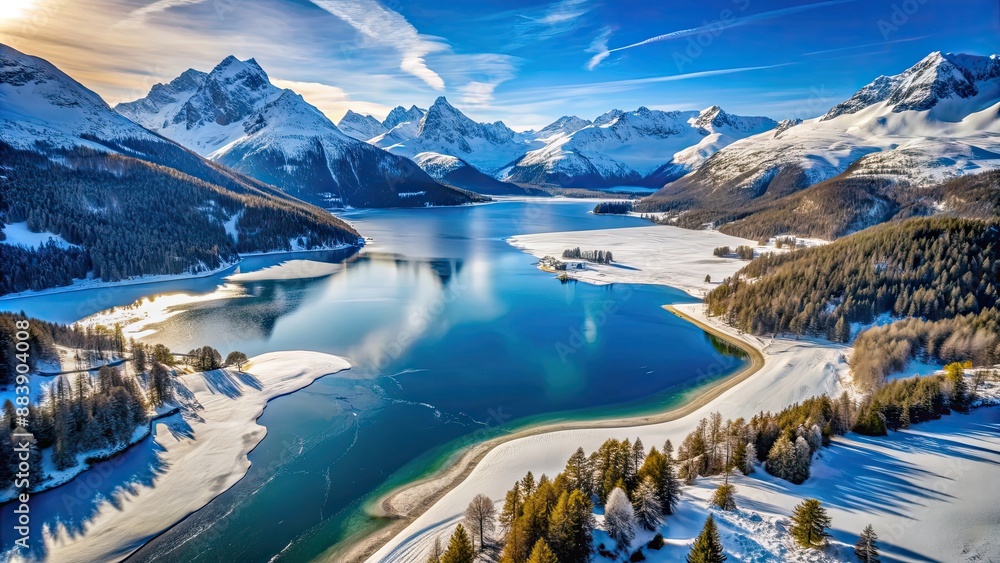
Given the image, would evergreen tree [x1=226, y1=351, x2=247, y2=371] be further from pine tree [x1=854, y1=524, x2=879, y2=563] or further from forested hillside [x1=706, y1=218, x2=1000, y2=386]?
forested hillside [x1=706, y1=218, x2=1000, y2=386]

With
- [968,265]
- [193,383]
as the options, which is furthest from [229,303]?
[968,265]

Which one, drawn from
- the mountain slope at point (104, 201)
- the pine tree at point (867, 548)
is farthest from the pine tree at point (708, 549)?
the mountain slope at point (104, 201)

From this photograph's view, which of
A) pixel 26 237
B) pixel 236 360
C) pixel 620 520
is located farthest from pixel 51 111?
pixel 620 520

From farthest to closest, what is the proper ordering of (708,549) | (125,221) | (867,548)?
(125,221) → (867,548) → (708,549)

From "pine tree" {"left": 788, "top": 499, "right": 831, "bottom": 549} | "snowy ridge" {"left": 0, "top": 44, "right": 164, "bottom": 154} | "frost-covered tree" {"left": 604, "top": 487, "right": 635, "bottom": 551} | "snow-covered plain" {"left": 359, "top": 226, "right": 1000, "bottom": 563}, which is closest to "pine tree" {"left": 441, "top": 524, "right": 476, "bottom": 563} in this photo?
"snow-covered plain" {"left": 359, "top": 226, "right": 1000, "bottom": 563}

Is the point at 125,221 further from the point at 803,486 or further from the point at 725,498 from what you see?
the point at 803,486

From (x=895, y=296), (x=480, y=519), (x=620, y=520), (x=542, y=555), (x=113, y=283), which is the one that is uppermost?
(x=895, y=296)
